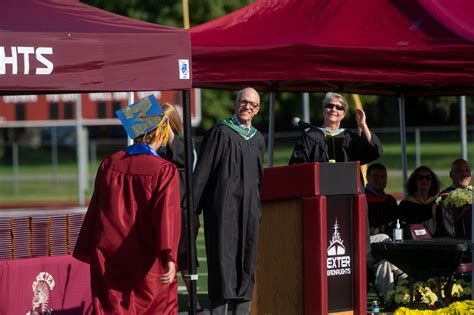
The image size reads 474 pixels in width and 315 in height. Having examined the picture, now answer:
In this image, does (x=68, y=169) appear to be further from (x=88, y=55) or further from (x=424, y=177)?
(x=88, y=55)

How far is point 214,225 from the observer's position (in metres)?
8.59

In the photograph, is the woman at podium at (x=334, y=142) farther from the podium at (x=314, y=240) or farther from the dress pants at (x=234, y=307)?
the dress pants at (x=234, y=307)

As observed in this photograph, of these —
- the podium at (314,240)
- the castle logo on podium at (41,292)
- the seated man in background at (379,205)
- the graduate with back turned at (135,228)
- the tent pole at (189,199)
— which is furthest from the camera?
the seated man in background at (379,205)

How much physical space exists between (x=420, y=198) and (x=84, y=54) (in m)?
5.23

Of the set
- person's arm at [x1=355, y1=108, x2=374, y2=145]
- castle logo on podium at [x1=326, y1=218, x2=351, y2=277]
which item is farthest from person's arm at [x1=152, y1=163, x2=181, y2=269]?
person's arm at [x1=355, y1=108, x2=374, y2=145]

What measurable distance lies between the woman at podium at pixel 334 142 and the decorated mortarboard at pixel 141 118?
7.08ft

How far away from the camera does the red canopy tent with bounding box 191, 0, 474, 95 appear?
9578 mm

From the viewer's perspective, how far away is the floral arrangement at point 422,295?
35.1 feet

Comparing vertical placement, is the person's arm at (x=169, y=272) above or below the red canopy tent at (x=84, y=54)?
below

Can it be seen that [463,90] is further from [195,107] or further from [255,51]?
[195,107]

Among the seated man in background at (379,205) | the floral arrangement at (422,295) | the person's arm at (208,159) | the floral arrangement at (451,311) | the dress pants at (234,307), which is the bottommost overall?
the floral arrangement at (422,295)

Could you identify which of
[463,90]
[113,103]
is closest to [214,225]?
[463,90]

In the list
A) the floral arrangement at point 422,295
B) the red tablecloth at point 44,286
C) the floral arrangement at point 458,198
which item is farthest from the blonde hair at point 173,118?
the floral arrangement at point 458,198

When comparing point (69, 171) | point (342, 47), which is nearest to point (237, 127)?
point (342, 47)
